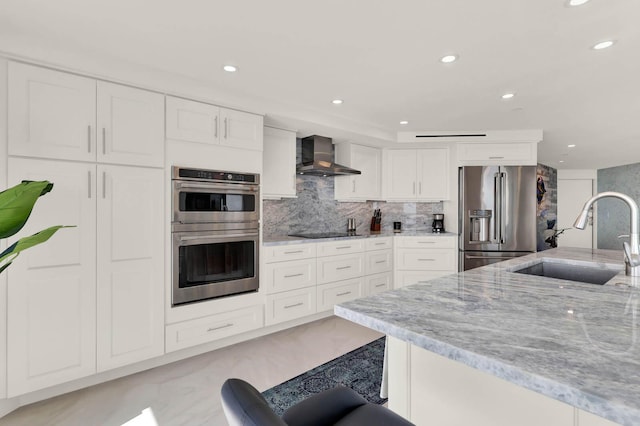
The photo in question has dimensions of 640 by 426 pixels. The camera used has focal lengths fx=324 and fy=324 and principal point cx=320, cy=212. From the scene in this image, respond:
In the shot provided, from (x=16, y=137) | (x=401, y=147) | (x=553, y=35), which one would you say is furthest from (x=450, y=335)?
(x=401, y=147)

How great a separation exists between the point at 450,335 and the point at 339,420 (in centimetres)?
44

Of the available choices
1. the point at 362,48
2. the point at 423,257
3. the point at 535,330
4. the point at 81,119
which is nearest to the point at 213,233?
the point at 81,119

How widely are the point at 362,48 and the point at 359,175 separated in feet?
7.56

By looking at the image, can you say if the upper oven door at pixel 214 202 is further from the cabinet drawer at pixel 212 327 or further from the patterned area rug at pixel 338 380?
the patterned area rug at pixel 338 380

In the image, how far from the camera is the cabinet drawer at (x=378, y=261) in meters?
3.92

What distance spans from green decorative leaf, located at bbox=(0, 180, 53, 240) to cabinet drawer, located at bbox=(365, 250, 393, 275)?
3226 mm

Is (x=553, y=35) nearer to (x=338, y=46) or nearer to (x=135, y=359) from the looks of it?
(x=338, y=46)

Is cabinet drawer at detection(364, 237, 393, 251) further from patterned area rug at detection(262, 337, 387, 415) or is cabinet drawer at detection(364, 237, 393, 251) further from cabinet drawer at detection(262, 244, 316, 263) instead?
patterned area rug at detection(262, 337, 387, 415)

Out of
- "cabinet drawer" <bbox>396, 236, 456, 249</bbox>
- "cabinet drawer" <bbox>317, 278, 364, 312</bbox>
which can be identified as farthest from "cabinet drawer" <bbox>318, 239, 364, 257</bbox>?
"cabinet drawer" <bbox>396, 236, 456, 249</bbox>

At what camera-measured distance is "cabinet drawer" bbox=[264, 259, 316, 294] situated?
311 cm

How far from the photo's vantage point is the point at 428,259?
13.8 feet

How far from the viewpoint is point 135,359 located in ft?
7.67

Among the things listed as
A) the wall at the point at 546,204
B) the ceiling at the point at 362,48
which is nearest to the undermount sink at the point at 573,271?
the ceiling at the point at 362,48

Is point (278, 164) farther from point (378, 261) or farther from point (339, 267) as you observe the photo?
point (378, 261)
